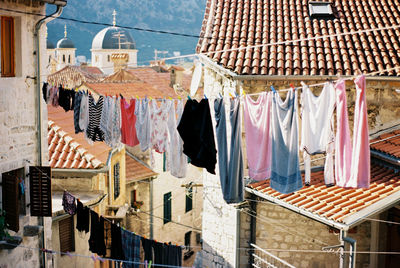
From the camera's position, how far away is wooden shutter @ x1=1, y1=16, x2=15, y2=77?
10359 millimetres

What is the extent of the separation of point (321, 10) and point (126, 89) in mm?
16531

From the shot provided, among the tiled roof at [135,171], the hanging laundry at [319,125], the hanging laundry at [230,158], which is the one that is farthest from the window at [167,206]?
the hanging laundry at [319,125]

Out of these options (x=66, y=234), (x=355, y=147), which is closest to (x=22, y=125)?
(x=66, y=234)

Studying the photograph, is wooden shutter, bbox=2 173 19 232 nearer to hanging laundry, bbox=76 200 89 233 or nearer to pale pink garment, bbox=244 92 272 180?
hanging laundry, bbox=76 200 89 233

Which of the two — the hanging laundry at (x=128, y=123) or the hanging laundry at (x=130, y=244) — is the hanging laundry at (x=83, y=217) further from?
the hanging laundry at (x=128, y=123)

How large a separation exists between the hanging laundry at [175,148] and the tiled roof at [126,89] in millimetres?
16472

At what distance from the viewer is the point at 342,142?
7785 millimetres

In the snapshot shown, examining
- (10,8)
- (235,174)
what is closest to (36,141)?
(10,8)

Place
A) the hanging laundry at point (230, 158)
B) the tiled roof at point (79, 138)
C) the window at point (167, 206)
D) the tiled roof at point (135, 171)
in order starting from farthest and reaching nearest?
the window at point (167, 206), the tiled roof at point (135, 171), the tiled roof at point (79, 138), the hanging laundry at point (230, 158)

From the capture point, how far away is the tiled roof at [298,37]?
43.4 feet

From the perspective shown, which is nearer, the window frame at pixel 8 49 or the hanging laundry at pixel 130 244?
the window frame at pixel 8 49

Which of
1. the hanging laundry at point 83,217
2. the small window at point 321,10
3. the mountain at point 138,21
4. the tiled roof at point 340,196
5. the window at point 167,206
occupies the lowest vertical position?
the window at point 167,206

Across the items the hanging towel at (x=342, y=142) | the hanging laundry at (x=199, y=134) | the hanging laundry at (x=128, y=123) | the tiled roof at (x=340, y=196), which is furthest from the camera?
the hanging laundry at (x=128, y=123)

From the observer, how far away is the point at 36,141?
11.4 m
